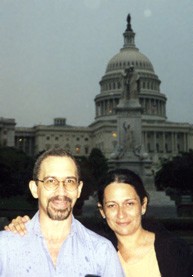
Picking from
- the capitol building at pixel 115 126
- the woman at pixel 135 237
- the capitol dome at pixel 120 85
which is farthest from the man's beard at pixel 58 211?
the capitol dome at pixel 120 85

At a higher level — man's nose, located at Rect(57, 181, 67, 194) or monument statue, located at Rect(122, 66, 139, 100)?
monument statue, located at Rect(122, 66, 139, 100)

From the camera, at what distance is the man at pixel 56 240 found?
4.02m

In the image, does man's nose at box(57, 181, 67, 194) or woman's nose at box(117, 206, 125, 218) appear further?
woman's nose at box(117, 206, 125, 218)

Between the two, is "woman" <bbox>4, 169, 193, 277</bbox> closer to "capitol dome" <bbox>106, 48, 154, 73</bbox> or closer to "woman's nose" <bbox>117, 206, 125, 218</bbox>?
"woman's nose" <bbox>117, 206, 125, 218</bbox>

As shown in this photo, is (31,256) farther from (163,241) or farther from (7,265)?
(163,241)

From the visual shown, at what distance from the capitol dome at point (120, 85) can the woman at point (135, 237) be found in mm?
135003

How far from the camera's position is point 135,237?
16.9 ft

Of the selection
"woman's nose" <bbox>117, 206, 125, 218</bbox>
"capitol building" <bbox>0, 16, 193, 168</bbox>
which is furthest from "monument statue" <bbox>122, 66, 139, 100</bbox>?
"capitol building" <bbox>0, 16, 193, 168</bbox>

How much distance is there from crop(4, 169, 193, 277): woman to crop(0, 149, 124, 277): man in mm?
533

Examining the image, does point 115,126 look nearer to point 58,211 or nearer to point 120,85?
point 120,85

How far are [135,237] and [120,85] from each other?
13850 cm

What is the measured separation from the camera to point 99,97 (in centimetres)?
14612

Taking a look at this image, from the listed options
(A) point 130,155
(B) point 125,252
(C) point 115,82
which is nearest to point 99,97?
(C) point 115,82

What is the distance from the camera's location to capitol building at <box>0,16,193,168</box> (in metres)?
142
